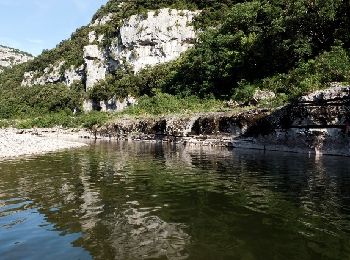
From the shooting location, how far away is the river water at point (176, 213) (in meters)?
10.1

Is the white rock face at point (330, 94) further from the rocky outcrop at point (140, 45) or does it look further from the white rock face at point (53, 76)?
the white rock face at point (53, 76)

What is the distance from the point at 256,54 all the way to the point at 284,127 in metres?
24.7

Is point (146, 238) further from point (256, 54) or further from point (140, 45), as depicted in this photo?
point (140, 45)

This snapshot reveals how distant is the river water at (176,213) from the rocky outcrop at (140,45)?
89.7 m

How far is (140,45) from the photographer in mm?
121062

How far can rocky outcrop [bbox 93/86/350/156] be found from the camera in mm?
34156

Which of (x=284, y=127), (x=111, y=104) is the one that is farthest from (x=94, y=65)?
(x=284, y=127)

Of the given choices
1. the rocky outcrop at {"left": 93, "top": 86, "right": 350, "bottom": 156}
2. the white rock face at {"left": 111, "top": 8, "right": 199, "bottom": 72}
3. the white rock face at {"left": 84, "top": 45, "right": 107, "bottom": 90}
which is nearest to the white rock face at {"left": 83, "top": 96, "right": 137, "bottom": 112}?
the white rock face at {"left": 84, "top": 45, "right": 107, "bottom": 90}

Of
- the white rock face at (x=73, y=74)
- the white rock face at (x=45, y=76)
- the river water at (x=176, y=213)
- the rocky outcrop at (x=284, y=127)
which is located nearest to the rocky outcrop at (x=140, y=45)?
the white rock face at (x=73, y=74)

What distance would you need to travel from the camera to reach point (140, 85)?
107 metres

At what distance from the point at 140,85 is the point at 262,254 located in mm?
99722

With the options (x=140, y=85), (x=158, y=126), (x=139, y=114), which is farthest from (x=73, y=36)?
(x=158, y=126)

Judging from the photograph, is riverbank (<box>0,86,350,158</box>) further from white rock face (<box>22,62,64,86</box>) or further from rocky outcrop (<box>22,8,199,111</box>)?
white rock face (<box>22,62,64,86</box>)

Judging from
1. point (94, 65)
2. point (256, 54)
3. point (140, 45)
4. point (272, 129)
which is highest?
point (140, 45)
